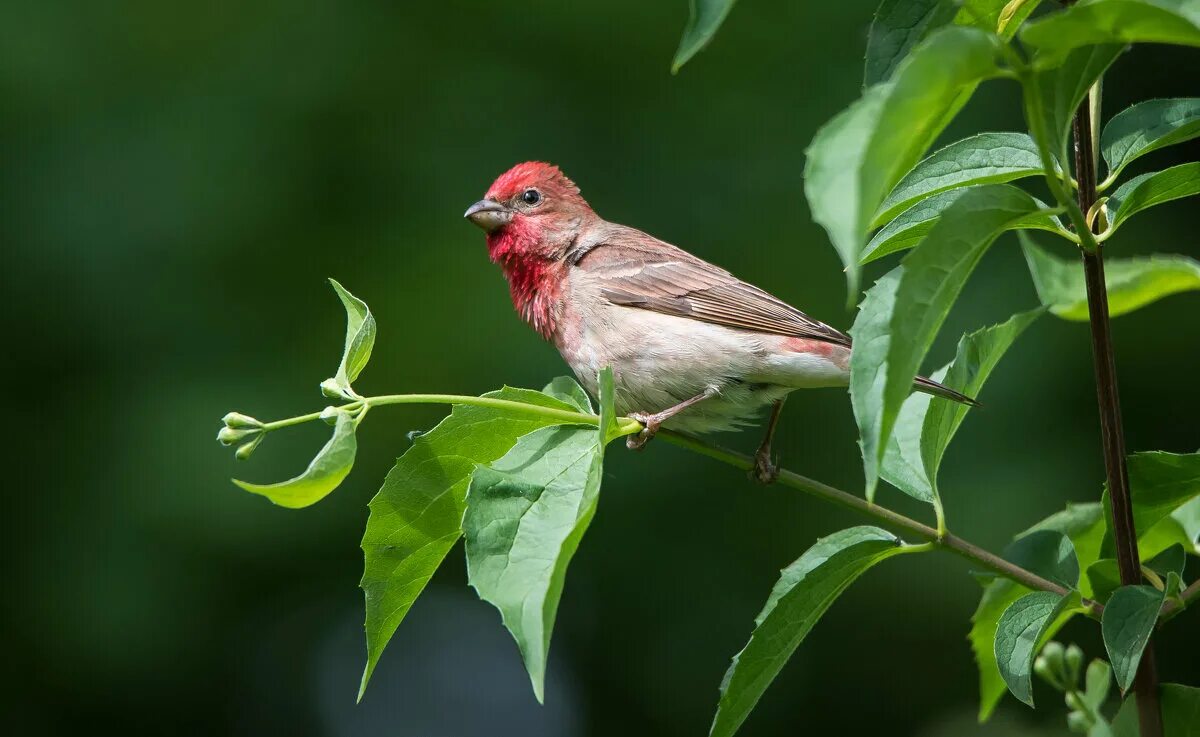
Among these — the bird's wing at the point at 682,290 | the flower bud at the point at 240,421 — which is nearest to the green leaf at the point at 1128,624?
the flower bud at the point at 240,421

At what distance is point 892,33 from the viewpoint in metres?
1.92

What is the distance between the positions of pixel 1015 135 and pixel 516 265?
121 inches

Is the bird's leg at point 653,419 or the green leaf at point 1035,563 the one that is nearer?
the green leaf at point 1035,563

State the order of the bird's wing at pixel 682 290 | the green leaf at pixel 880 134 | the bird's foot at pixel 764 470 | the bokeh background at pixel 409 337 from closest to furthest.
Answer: the green leaf at pixel 880 134 → the bird's foot at pixel 764 470 → the bird's wing at pixel 682 290 → the bokeh background at pixel 409 337

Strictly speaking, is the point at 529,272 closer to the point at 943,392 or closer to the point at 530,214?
the point at 530,214

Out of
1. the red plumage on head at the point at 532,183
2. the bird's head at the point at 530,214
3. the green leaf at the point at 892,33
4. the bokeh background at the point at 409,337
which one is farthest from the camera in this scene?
the bokeh background at the point at 409,337

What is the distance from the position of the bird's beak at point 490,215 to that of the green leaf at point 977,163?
10.4ft

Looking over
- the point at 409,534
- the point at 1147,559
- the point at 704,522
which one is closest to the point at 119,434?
the point at 704,522

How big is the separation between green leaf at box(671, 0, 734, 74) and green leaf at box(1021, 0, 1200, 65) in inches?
14.9

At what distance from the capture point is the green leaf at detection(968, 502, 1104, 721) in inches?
89.2

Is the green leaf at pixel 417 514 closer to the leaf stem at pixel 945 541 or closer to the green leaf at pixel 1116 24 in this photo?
the leaf stem at pixel 945 541

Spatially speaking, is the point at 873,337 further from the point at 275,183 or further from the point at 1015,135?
the point at 275,183

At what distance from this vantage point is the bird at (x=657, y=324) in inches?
164

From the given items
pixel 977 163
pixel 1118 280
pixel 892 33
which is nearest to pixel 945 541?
pixel 1118 280
